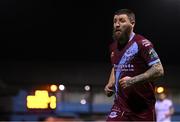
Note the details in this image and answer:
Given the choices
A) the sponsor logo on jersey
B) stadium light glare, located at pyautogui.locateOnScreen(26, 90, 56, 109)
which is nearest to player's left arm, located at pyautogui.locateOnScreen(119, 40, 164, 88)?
the sponsor logo on jersey

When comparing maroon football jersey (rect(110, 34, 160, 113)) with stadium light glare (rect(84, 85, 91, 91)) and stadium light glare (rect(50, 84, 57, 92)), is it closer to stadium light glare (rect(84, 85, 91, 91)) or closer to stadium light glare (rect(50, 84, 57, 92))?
stadium light glare (rect(50, 84, 57, 92))

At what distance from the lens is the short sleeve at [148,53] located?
388 centimetres

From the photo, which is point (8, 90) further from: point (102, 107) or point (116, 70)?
point (116, 70)

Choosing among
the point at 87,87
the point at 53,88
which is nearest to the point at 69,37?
the point at 53,88

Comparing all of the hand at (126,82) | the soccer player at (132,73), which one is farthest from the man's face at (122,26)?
the hand at (126,82)

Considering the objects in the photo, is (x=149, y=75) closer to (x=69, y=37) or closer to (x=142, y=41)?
(x=142, y=41)

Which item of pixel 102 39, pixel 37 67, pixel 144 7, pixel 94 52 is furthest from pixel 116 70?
pixel 37 67

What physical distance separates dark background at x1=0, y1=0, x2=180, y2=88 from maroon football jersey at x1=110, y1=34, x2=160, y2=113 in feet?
27.9

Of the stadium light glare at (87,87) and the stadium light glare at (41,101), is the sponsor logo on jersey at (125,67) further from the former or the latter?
the stadium light glare at (87,87)

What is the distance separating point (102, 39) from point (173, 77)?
10.0ft

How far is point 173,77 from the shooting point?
16609 mm

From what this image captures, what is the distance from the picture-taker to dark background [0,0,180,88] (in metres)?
12.8

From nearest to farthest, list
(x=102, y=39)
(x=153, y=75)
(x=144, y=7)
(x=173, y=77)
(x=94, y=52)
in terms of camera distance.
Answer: (x=153, y=75), (x=144, y=7), (x=102, y=39), (x=94, y=52), (x=173, y=77)

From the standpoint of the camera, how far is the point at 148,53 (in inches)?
153
